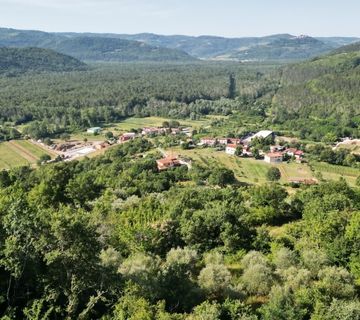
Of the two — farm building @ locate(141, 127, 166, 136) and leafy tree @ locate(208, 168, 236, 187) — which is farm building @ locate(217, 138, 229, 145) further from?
leafy tree @ locate(208, 168, 236, 187)

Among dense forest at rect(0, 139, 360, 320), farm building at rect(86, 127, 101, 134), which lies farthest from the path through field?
dense forest at rect(0, 139, 360, 320)

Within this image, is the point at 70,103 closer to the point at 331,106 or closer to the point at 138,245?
the point at 331,106

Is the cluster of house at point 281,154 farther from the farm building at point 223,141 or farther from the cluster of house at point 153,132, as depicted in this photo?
the cluster of house at point 153,132

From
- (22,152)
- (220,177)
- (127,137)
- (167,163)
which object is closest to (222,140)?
(127,137)

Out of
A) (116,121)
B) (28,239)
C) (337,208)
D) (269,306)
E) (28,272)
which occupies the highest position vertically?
(28,239)

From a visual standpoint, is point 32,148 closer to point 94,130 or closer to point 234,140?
point 94,130

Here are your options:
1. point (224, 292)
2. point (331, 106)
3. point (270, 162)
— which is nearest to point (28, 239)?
point (224, 292)
